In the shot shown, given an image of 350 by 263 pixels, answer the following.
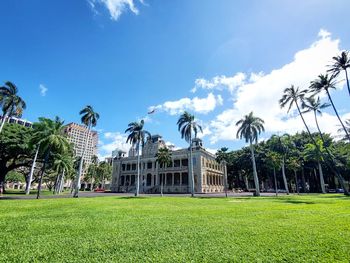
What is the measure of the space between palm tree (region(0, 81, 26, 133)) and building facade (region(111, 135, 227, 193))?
36970mm

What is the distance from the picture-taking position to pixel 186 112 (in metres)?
39.5

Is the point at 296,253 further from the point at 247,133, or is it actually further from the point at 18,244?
the point at 247,133

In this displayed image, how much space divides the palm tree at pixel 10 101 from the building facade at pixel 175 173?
36970 mm

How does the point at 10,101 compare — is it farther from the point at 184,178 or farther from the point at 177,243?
the point at 184,178

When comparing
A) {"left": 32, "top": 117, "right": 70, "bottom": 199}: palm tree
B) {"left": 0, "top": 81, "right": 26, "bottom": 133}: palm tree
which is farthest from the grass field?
{"left": 0, "top": 81, "right": 26, "bottom": 133}: palm tree

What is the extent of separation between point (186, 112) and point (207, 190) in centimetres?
3115

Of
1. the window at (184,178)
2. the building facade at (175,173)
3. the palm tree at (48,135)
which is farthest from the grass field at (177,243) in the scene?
the window at (184,178)

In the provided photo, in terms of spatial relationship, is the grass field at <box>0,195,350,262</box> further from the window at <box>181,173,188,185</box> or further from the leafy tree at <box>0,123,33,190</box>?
the window at <box>181,173,188,185</box>

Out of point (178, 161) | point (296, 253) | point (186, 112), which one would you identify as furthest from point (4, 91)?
point (178, 161)

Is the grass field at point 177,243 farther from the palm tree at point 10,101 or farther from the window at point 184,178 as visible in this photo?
the window at point 184,178

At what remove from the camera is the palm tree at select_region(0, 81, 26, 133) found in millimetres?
32781

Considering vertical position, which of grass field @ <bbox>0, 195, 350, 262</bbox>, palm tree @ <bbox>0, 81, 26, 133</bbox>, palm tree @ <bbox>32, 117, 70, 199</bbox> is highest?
palm tree @ <bbox>0, 81, 26, 133</bbox>

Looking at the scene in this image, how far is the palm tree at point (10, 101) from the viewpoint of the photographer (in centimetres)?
3278

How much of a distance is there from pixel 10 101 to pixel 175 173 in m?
47.0
